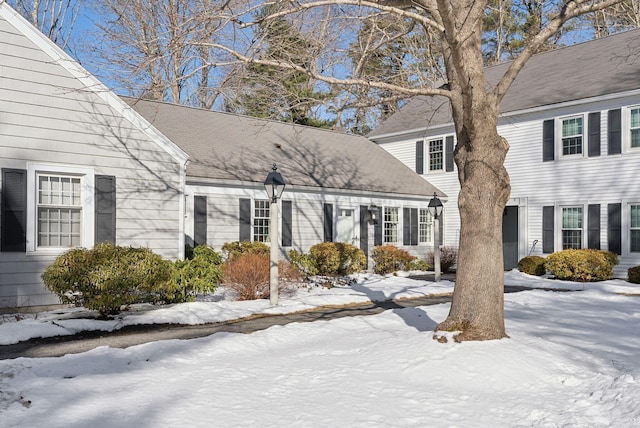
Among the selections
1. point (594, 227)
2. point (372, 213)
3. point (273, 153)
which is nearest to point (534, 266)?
point (594, 227)

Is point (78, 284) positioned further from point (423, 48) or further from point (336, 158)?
point (423, 48)

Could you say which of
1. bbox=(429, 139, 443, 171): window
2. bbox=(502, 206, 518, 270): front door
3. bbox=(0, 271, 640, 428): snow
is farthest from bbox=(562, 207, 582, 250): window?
bbox=(0, 271, 640, 428): snow

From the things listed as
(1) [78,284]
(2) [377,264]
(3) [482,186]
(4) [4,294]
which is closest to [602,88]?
(2) [377,264]

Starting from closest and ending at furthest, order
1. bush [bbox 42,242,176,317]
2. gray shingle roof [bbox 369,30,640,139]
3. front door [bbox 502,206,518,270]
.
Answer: bush [bbox 42,242,176,317] < gray shingle roof [bbox 369,30,640,139] < front door [bbox 502,206,518,270]

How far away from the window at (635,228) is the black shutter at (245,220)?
1155 centimetres

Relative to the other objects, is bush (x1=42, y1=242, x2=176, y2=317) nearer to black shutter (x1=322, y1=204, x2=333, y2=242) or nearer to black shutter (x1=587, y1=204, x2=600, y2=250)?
black shutter (x1=322, y1=204, x2=333, y2=242)

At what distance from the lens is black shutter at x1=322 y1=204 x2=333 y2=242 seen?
17742 millimetres

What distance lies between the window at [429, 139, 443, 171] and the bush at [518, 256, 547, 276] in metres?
5.82

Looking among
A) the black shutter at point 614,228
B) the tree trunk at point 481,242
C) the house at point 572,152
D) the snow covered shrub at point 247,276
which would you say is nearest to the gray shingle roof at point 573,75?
the house at point 572,152

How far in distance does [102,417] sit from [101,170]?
7.49 metres

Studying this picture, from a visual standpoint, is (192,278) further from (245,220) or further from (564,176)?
(564,176)

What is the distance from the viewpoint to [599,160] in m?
17.3

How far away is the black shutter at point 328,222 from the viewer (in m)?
17.7

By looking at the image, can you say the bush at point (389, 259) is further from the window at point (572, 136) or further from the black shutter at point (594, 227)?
the window at point (572, 136)
